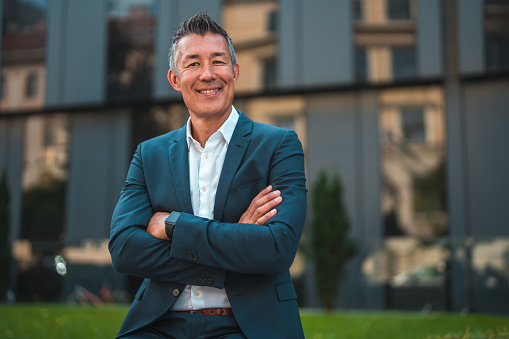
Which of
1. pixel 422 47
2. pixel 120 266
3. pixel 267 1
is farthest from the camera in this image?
pixel 267 1

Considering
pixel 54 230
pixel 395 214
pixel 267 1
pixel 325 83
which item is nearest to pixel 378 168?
pixel 395 214

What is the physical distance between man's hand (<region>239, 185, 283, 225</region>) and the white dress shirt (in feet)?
0.64

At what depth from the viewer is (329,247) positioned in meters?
12.6

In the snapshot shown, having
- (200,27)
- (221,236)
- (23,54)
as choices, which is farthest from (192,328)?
(23,54)

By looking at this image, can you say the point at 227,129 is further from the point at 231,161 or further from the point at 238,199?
the point at 238,199

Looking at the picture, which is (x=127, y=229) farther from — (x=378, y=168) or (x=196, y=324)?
(x=378, y=168)

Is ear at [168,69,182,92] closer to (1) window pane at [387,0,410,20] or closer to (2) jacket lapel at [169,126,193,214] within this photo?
(2) jacket lapel at [169,126,193,214]

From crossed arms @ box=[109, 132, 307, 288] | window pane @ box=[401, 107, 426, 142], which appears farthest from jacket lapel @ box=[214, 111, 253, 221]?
window pane @ box=[401, 107, 426, 142]

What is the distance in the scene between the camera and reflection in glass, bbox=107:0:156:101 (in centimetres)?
1700

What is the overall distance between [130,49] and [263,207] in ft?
51.9

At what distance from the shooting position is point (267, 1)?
53.2 ft

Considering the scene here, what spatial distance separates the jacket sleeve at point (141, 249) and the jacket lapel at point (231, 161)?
0.28 m

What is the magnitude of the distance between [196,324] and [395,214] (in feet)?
44.2

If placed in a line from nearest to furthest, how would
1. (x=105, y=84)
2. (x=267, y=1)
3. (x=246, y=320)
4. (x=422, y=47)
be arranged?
(x=246, y=320)
(x=422, y=47)
(x=267, y=1)
(x=105, y=84)
